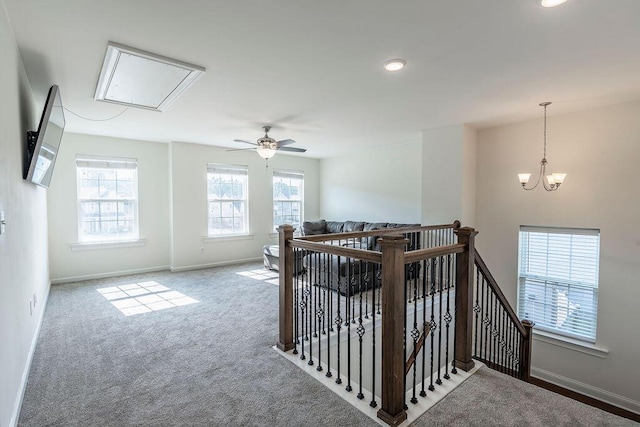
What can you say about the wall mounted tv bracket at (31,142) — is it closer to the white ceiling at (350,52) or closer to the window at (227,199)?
the white ceiling at (350,52)

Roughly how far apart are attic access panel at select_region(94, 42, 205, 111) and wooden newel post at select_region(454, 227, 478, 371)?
8.81ft

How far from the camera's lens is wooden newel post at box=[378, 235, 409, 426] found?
1807 mm

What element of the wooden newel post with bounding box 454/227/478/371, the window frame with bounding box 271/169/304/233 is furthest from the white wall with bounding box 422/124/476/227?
Answer: the window frame with bounding box 271/169/304/233

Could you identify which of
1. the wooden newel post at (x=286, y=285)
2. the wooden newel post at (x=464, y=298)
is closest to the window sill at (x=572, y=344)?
the wooden newel post at (x=464, y=298)

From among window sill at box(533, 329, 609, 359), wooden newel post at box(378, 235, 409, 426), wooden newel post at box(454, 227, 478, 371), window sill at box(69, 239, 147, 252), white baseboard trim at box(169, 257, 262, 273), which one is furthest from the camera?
white baseboard trim at box(169, 257, 262, 273)

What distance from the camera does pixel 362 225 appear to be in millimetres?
6734

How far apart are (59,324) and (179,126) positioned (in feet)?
9.85

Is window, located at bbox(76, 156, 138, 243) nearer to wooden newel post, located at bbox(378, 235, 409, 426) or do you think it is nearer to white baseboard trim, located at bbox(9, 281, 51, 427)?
white baseboard trim, located at bbox(9, 281, 51, 427)

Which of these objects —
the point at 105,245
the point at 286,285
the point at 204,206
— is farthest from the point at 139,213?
the point at 286,285

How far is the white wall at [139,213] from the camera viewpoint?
5.14 meters

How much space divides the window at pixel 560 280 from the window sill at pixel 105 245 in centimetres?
655

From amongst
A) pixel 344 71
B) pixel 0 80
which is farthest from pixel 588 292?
pixel 0 80

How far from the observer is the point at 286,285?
8.86ft

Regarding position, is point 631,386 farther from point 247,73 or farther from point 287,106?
point 247,73
